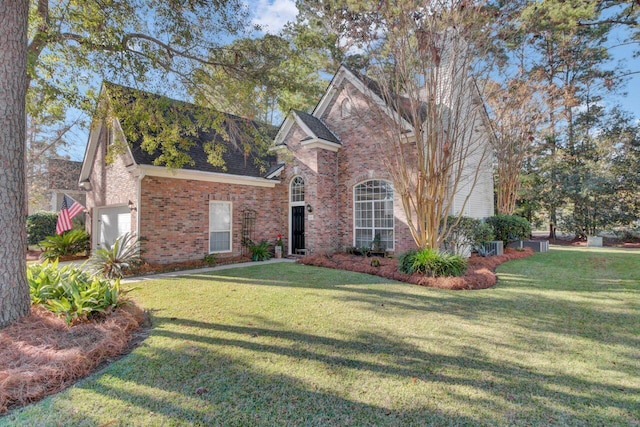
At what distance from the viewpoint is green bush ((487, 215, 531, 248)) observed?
A: 564 inches

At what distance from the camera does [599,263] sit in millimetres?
10961

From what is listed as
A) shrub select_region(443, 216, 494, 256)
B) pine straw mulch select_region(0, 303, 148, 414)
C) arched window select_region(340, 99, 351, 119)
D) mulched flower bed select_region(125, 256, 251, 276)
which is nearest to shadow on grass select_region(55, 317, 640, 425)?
pine straw mulch select_region(0, 303, 148, 414)

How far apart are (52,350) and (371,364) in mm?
3893

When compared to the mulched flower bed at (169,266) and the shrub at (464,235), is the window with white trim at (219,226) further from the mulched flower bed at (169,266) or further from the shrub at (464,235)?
the shrub at (464,235)

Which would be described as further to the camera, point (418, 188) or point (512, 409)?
point (418, 188)

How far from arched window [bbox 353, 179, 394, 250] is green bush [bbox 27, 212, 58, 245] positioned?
16.6 metres

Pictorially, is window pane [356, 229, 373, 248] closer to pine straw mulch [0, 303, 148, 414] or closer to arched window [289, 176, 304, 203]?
arched window [289, 176, 304, 203]

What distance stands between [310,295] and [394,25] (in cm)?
749

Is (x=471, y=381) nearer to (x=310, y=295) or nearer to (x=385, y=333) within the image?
(x=385, y=333)

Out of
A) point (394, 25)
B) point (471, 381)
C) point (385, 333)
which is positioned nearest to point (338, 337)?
point (385, 333)

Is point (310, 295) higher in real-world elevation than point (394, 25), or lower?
lower

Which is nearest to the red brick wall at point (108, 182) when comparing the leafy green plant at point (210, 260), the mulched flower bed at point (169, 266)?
the mulched flower bed at point (169, 266)

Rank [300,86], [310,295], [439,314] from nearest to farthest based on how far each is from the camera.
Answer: [439,314] → [310,295] → [300,86]

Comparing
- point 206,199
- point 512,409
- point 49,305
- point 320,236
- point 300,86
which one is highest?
point 300,86
